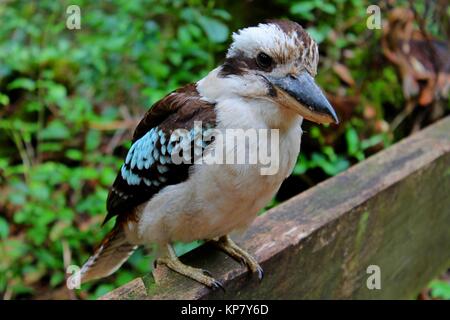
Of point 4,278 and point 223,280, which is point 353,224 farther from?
point 4,278

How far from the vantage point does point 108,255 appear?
2424mm

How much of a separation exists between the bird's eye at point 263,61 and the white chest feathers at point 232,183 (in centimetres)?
12

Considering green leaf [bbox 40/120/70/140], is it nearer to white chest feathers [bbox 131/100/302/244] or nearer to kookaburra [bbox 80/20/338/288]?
kookaburra [bbox 80/20/338/288]

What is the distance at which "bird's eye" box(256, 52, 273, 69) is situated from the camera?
5.69 ft

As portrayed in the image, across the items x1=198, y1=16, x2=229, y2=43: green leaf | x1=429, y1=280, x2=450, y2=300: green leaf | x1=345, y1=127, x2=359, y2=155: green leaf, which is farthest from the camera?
x1=345, y1=127, x2=359, y2=155: green leaf

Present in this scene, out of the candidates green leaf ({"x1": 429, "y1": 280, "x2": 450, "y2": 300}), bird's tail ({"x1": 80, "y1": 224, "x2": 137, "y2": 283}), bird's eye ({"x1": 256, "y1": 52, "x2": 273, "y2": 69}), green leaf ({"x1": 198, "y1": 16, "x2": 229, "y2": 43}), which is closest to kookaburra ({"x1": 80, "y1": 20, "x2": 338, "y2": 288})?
bird's eye ({"x1": 256, "y1": 52, "x2": 273, "y2": 69})

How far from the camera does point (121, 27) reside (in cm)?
368

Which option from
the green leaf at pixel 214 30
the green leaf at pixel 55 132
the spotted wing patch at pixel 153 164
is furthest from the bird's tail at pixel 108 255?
the green leaf at pixel 55 132

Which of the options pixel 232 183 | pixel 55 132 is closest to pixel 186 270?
pixel 232 183

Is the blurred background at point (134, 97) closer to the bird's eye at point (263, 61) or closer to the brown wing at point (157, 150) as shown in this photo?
the brown wing at point (157, 150)

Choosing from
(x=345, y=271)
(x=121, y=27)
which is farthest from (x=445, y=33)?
(x=345, y=271)

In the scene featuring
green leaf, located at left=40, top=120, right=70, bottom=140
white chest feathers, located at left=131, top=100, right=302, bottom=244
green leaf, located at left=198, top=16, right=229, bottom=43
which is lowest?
white chest feathers, located at left=131, top=100, right=302, bottom=244

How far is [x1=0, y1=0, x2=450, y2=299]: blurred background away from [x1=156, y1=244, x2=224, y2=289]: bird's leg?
A: 1.08 meters

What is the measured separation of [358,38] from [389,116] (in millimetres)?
542
